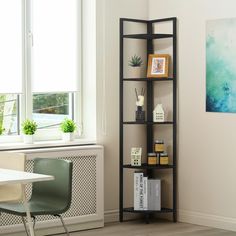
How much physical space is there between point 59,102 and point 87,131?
0.39 m

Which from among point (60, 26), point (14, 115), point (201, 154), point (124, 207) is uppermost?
point (60, 26)

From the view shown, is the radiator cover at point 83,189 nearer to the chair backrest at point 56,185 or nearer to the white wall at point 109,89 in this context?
the white wall at point 109,89

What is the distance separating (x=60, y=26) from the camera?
6.26 meters

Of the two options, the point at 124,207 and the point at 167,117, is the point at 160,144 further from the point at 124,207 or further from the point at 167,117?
the point at 124,207

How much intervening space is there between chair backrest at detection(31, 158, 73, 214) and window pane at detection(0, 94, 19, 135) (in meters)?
1.03

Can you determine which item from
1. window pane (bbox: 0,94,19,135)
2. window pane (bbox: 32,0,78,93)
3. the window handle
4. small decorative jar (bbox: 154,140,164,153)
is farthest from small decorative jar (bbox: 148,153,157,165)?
the window handle

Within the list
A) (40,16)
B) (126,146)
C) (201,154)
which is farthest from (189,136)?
(40,16)

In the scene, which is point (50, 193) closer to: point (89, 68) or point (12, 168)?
point (12, 168)

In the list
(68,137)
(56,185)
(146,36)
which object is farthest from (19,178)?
(146,36)

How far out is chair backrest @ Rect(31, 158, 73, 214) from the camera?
479 centimetres

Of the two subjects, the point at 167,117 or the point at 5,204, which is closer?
the point at 5,204

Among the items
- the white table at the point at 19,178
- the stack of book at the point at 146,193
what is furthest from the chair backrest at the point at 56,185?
the stack of book at the point at 146,193

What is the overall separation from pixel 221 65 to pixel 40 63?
5.48ft

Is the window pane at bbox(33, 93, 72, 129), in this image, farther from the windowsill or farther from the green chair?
the green chair
